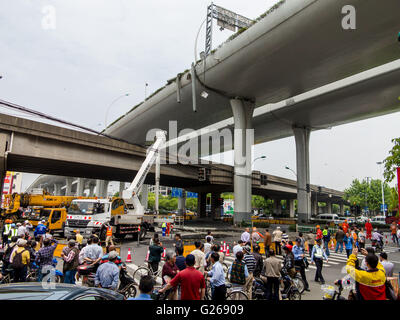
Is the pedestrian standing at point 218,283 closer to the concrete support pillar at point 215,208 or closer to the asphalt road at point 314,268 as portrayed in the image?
the asphalt road at point 314,268

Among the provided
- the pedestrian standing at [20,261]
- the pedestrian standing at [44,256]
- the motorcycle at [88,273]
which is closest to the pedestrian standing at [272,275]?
the motorcycle at [88,273]

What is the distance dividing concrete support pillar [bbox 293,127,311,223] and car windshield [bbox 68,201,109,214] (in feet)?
121

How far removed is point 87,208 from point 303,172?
40809 mm

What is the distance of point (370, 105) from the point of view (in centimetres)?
4288

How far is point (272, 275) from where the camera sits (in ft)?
25.4

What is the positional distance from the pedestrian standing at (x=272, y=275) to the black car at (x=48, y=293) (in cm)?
473

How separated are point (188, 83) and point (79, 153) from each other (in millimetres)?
17577

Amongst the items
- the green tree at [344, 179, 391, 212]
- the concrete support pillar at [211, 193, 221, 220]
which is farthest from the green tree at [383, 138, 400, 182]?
the green tree at [344, 179, 391, 212]

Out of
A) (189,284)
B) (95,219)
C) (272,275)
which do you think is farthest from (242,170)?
(189,284)

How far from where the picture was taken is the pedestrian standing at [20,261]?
866 cm

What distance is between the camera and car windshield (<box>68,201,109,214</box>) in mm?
21141

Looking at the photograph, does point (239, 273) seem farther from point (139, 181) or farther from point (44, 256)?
point (139, 181)

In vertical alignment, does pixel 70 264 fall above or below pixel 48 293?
below
